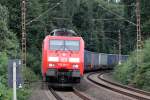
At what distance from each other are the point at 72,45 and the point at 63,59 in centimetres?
106

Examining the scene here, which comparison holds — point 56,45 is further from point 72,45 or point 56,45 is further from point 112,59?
point 112,59

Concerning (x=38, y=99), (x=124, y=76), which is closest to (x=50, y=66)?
(x=38, y=99)

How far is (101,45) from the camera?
295 ft

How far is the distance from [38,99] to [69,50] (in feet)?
22.4

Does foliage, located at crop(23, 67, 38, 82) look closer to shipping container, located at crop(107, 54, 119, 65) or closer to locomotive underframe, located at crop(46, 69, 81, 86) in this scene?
locomotive underframe, located at crop(46, 69, 81, 86)

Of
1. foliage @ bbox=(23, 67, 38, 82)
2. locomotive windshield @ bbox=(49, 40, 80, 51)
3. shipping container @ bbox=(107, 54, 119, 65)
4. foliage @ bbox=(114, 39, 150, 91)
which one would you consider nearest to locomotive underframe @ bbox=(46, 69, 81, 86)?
locomotive windshield @ bbox=(49, 40, 80, 51)

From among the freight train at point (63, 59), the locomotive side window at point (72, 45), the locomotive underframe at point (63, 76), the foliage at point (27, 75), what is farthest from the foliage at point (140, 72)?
the foliage at point (27, 75)

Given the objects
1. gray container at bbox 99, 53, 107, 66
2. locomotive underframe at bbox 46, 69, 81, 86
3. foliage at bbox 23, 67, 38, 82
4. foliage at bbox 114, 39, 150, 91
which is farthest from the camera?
gray container at bbox 99, 53, 107, 66

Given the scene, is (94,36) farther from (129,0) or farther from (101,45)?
(129,0)

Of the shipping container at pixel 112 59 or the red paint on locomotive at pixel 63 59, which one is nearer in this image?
the red paint on locomotive at pixel 63 59

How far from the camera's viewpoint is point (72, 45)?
2831 cm

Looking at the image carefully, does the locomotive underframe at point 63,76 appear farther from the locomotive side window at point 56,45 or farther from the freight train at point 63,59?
the locomotive side window at point 56,45

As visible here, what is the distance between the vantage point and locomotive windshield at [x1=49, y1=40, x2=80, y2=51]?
2817 cm

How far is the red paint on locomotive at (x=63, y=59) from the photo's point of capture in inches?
1093
